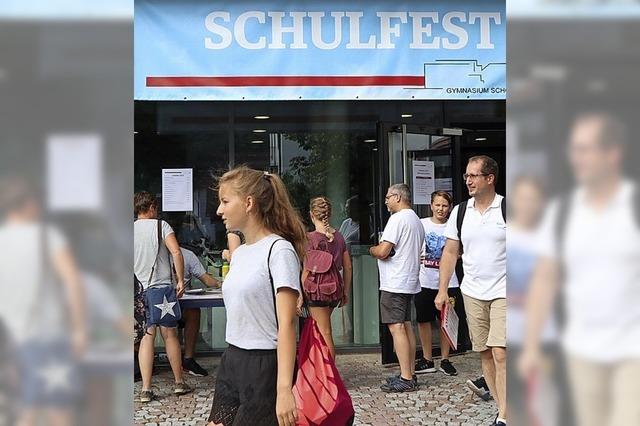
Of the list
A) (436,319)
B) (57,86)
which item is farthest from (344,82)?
(57,86)

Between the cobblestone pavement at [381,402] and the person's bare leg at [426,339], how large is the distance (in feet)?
0.73

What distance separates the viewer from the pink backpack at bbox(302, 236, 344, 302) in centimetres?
659

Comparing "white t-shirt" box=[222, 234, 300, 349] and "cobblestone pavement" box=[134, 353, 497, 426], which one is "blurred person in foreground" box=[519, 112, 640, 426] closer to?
"white t-shirt" box=[222, 234, 300, 349]

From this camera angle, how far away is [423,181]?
8.46 m

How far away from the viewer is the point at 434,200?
25.1ft

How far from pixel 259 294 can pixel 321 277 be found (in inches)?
142

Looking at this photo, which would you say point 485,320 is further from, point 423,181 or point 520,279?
point 520,279

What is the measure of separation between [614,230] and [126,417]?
Answer: 40.1 inches

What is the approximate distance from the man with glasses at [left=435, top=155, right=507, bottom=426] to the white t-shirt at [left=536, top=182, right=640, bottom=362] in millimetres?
3603

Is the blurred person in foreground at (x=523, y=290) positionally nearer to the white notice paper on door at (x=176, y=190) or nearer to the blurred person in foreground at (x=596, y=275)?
the blurred person in foreground at (x=596, y=275)

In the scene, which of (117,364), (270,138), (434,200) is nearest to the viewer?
(117,364)

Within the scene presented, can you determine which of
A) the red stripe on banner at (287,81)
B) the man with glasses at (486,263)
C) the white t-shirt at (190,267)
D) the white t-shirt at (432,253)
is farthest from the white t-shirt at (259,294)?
the white t-shirt at (432,253)

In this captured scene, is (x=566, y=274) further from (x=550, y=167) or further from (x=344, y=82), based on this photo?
(x=344, y=82)

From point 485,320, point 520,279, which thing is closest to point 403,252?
point 485,320
